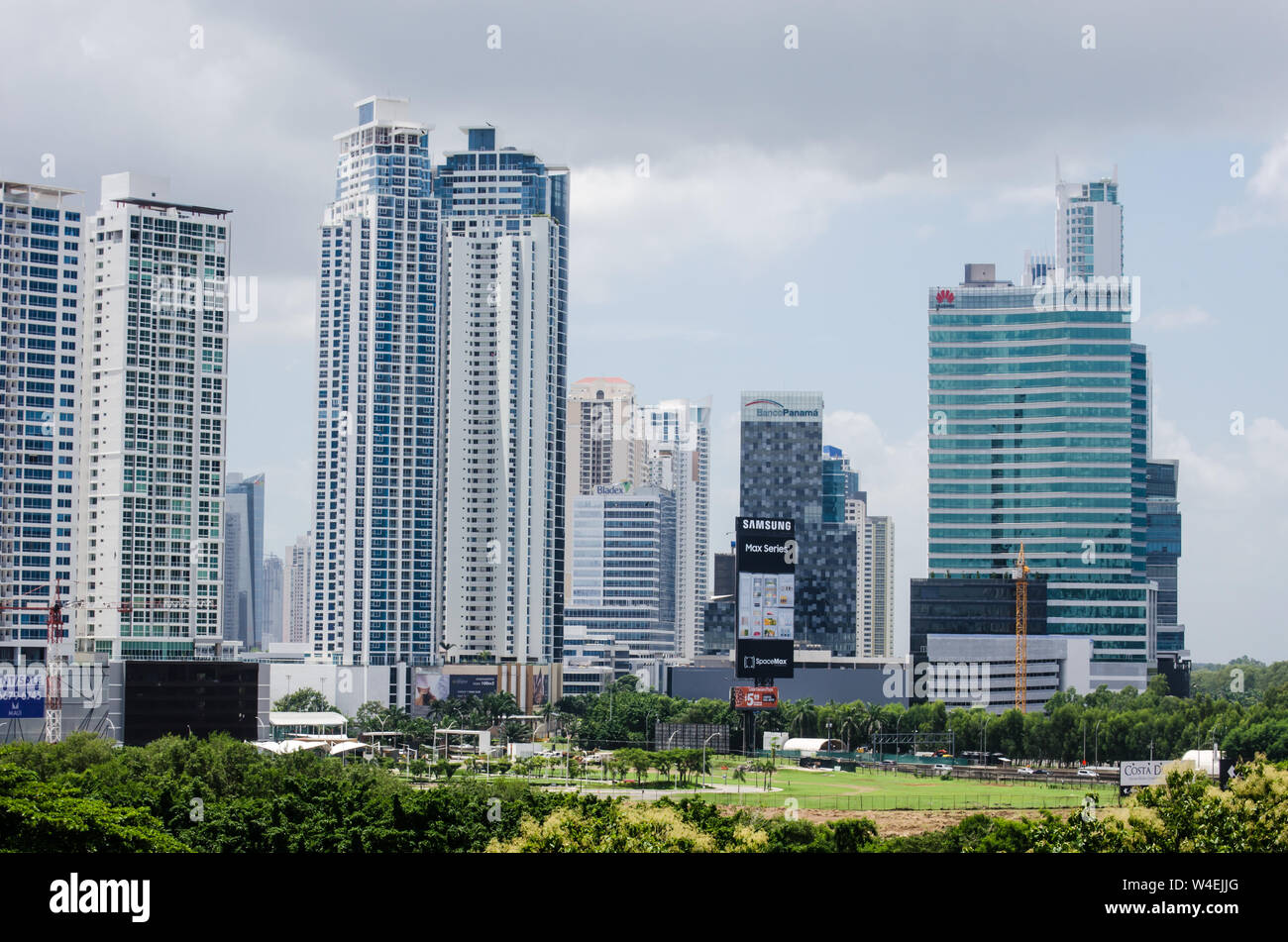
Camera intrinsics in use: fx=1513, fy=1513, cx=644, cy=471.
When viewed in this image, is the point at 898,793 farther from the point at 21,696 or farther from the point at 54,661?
the point at 54,661

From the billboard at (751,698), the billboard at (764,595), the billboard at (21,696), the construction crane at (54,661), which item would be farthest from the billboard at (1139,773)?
the billboard at (21,696)

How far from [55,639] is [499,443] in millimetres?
52001

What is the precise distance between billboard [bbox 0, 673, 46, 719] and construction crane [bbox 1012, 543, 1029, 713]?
8340 cm

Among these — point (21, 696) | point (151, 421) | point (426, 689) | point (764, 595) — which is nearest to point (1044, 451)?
point (764, 595)

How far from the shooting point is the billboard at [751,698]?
121 metres

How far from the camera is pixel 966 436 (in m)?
150

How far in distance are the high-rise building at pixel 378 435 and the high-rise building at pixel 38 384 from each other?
3450cm

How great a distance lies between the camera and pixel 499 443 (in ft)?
491

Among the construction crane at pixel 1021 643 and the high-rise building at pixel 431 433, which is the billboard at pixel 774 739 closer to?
the construction crane at pixel 1021 643

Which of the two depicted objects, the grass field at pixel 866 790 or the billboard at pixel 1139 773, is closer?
the billboard at pixel 1139 773

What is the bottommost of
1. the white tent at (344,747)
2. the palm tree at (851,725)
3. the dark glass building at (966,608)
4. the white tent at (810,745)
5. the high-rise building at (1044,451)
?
the white tent at (810,745)

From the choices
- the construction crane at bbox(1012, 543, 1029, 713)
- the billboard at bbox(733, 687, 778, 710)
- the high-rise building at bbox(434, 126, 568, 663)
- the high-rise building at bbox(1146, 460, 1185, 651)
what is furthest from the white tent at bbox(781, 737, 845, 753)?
the high-rise building at bbox(1146, 460, 1185, 651)
